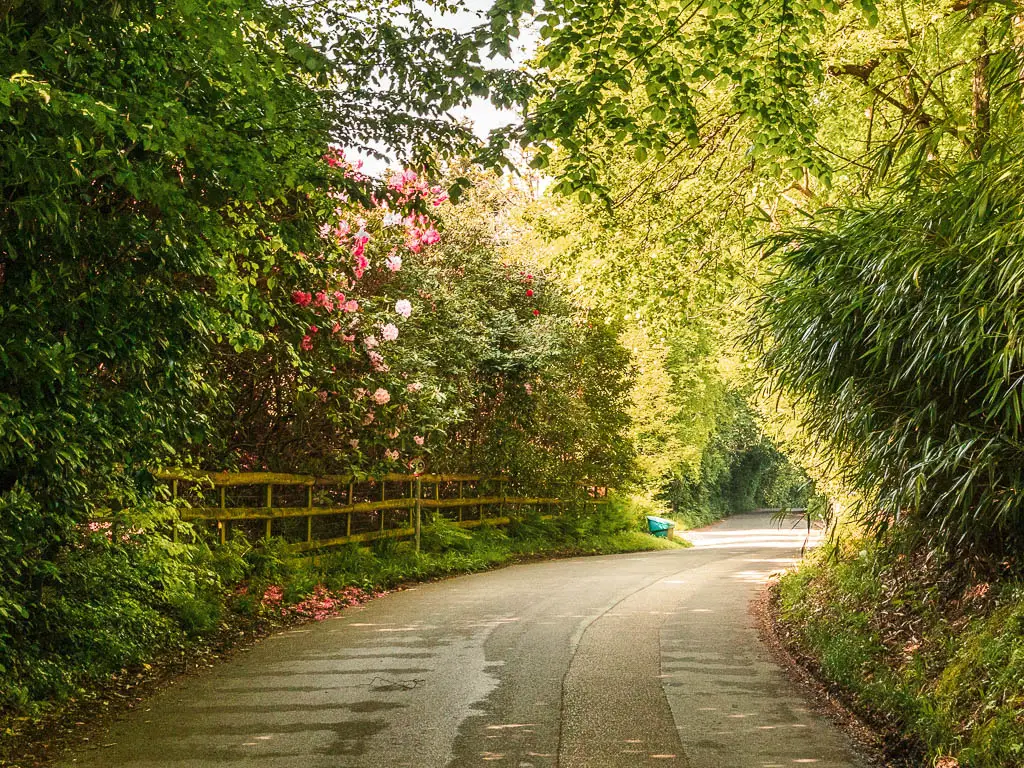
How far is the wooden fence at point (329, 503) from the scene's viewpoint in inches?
406

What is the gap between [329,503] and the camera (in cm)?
1284

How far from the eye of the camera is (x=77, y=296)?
224 inches

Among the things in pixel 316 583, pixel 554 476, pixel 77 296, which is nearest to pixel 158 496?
pixel 316 583

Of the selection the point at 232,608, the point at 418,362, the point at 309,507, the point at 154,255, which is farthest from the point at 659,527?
the point at 154,255

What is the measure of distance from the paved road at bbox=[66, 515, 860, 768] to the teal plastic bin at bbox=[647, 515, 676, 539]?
18.7 metres

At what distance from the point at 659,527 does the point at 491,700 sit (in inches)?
949

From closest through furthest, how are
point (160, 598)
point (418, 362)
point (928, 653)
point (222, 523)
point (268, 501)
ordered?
point (928, 653), point (160, 598), point (222, 523), point (268, 501), point (418, 362)

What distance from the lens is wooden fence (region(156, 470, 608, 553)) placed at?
1030cm

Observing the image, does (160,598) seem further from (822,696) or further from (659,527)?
(659,527)

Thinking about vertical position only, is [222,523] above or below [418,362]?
below

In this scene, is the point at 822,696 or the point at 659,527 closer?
the point at 822,696

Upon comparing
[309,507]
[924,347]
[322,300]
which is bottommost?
[309,507]

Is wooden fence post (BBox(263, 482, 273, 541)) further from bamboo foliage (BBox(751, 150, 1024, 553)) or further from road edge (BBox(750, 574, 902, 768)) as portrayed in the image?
bamboo foliage (BBox(751, 150, 1024, 553))

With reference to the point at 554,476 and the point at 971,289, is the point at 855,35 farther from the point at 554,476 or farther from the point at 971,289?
the point at 554,476
